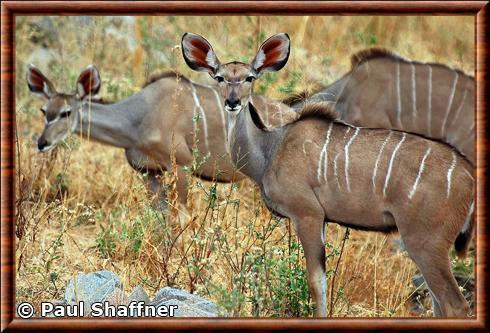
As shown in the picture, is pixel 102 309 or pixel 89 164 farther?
pixel 89 164

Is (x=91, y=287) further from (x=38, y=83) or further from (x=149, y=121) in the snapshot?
(x=38, y=83)

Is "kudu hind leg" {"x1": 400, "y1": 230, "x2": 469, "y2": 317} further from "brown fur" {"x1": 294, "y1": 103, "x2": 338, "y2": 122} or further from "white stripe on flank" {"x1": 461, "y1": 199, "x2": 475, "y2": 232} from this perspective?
"brown fur" {"x1": 294, "y1": 103, "x2": 338, "y2": 122}

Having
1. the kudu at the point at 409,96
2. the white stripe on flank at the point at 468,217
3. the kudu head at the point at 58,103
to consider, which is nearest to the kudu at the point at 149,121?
the kudu head at the point at 58,103

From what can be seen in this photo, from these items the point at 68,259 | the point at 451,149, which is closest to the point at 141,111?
the point at 68,259

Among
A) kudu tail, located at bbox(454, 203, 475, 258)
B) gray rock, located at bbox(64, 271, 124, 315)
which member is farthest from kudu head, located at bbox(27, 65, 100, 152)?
kudu tail, located at bbox(454, 203, 475, 258)

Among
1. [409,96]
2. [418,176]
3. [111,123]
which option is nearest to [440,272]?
[418,176]

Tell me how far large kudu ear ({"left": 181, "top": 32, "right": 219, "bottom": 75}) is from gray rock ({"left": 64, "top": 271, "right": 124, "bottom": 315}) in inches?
43.0

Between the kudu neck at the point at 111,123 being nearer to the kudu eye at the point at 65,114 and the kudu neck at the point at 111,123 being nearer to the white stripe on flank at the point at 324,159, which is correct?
the kudu eye at the point at 65,114

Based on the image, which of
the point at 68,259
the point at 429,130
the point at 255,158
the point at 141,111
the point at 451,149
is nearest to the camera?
the point at 451,149

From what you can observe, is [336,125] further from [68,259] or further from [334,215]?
[68,259]

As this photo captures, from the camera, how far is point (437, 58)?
29.9ft

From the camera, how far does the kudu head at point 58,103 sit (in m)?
6.49

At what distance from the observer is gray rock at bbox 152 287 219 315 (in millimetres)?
4445

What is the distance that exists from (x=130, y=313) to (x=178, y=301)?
21 centimetres
